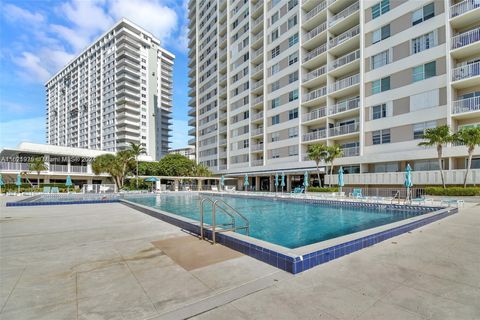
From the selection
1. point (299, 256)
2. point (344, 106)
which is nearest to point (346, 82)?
point (344, 106)

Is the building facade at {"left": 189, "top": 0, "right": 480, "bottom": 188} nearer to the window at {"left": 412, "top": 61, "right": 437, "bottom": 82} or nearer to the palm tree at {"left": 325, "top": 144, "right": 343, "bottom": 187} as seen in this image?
the window at {"left": 412, "top": 61, "right": 437, "bottom": 82}

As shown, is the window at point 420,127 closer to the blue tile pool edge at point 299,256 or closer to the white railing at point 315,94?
the white railing at point 315,94

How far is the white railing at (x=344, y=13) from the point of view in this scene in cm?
2859

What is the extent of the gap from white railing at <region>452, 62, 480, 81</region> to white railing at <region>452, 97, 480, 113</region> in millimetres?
1797

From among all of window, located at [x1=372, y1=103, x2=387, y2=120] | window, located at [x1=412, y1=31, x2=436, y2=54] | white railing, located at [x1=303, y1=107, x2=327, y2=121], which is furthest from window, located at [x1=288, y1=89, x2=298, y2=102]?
window, located at [x1=412, y1=31, x2=436, y2=54]

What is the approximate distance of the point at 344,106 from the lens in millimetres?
29016

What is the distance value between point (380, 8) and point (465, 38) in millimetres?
8781

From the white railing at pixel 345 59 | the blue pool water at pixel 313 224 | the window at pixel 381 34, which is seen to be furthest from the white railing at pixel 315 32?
the blue pool water at pixel 313 224

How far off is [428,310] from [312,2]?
124 feet

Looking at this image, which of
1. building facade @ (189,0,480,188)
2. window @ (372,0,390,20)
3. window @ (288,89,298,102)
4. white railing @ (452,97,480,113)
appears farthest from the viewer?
window @ (288,89,298,102)

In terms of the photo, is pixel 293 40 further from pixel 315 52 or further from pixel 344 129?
pixel 344 129

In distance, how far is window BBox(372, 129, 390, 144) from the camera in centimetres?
2488

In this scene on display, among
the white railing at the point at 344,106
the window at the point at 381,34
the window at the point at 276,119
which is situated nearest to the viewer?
the window at the point at 381,34

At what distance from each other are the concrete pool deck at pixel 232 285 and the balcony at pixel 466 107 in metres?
18.9
